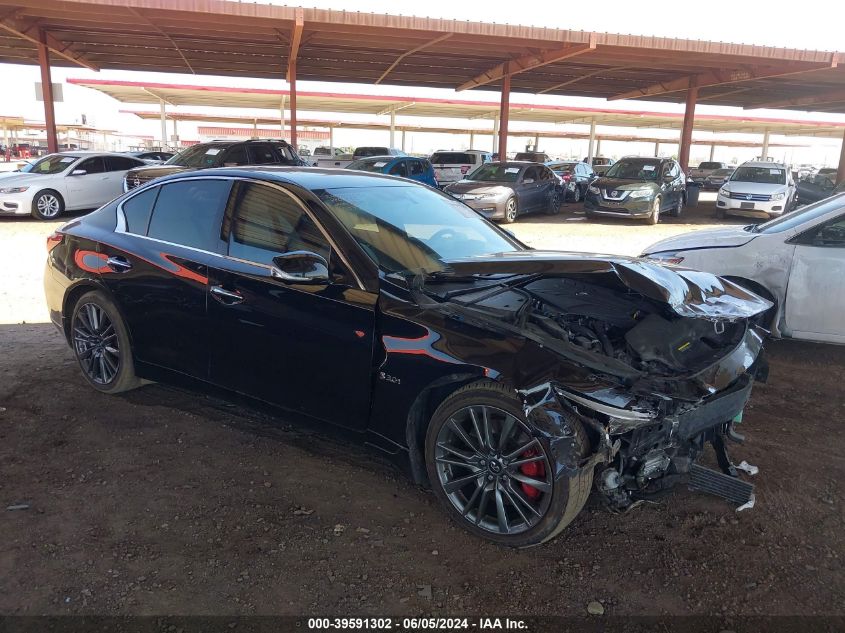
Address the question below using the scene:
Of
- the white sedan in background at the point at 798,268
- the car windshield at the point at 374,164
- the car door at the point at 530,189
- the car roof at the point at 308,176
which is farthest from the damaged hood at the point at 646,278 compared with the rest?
the car door at the point at 530,189

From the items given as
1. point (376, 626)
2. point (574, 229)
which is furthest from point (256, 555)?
point (574, 229)

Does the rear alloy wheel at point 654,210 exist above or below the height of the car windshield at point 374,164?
below

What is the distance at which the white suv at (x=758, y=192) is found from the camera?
16.9 metres

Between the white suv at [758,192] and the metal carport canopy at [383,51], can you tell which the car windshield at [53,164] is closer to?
the metal carport canopy at [383,51]

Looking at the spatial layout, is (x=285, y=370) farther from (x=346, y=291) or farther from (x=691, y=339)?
(x=691, y=339)

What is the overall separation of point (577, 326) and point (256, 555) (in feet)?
6.13

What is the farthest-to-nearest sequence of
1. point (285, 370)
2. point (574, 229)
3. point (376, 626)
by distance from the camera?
point (574, 229), point (285, 370), point (376, 626)

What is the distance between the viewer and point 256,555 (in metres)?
2.84

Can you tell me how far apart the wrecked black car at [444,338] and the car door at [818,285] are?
2317 millimetres

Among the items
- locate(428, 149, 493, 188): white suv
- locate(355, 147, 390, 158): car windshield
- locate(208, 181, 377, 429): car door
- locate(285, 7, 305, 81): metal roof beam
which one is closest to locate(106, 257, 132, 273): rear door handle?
locate(208, 181, 377, 429): car door

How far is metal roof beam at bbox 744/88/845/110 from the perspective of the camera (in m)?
25.1

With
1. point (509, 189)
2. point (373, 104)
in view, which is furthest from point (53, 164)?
point (373, 104)

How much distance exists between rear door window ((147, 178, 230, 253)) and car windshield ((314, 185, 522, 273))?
28.8 inches

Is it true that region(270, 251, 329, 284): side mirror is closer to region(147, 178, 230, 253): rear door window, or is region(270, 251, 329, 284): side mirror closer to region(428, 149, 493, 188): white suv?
region(147, 178, 230, 253): rear door window
